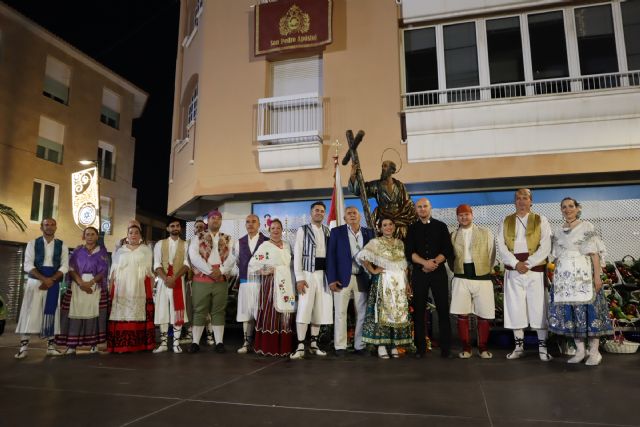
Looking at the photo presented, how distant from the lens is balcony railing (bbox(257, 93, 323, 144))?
29.1 ft

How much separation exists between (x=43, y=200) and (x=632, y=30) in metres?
16.1

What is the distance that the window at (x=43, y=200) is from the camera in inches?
575

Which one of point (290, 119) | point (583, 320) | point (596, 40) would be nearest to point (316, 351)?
point (583, 320)

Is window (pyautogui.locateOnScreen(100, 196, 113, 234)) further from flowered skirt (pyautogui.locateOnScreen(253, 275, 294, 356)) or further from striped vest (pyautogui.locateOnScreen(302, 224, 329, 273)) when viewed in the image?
striped vest (pyautogui.locateOnScreen(302, 224, 329, 273))

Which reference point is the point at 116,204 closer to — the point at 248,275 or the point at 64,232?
the point at 64,232

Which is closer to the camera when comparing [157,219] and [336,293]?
[336,293]

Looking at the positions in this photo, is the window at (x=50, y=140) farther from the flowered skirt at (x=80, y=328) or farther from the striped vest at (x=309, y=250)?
the striped vest at (x=309, y=250)

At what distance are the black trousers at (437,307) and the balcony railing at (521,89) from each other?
164 inches

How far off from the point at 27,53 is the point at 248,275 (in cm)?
1338

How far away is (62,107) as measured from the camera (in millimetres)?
15852

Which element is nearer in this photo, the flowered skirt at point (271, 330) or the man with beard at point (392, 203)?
the flowered skirt at point (271, 330)

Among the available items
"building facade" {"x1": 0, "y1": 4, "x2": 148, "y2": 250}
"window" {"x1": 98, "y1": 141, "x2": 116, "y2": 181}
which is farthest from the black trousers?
"window" {"x1": 98, "y1": 141, "x2": 116, "y2": 181}

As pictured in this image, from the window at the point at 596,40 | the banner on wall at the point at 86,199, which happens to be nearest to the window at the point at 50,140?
the banner on wall at the point at 86,199

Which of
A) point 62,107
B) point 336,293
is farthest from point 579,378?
point 62,107
